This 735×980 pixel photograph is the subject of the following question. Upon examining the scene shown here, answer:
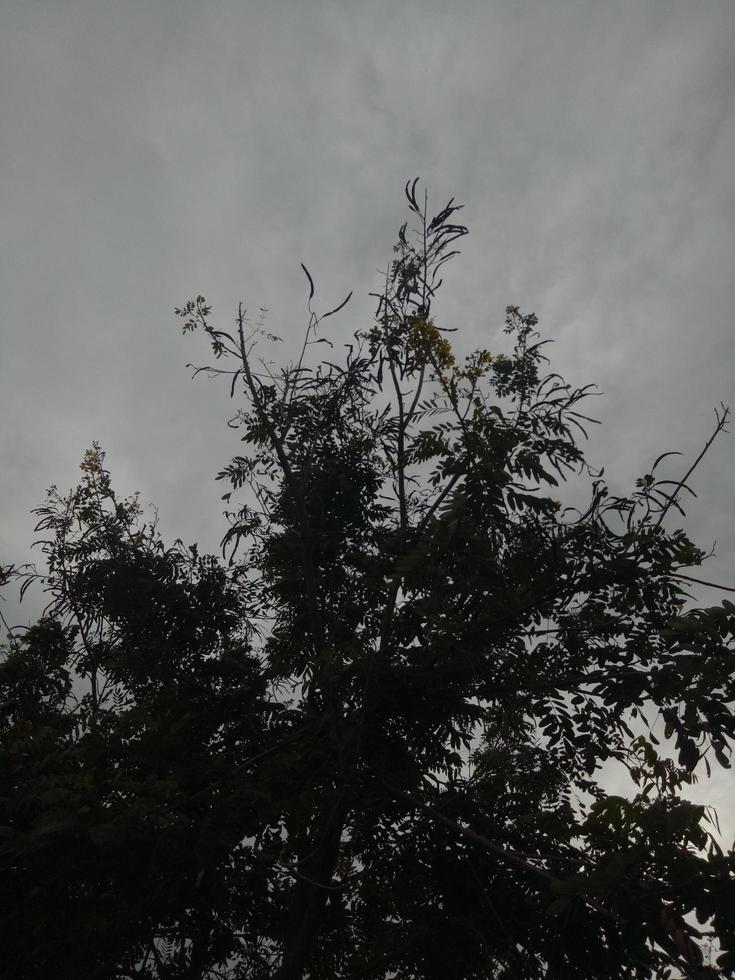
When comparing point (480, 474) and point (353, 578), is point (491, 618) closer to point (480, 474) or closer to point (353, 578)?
point (480, 474)

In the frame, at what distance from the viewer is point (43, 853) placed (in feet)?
13.0

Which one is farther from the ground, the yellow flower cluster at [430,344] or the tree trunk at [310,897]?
the yellow flower cluster at [430,344]

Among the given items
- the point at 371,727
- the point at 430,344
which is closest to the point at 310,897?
the point at 371,727

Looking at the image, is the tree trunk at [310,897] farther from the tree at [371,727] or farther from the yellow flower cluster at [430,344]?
the yellow flower cluster at [430,344]

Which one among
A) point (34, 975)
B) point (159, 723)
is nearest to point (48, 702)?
point (159, 723)

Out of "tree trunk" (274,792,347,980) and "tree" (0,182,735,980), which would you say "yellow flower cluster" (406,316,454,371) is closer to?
"tree" (0,182,735,980)

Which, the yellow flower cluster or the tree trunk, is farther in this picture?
the yellow flower cluster

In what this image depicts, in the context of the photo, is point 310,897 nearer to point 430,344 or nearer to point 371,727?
point 371,727

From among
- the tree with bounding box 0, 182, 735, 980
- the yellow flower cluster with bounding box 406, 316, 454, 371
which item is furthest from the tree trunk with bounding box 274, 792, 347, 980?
the yellow flower cluster with bounding box 406, 316, 454, 371

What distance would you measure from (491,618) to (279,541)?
246 centimetres

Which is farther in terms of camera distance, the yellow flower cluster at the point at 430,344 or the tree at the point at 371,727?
the yellow flower cluster at the point at 430,344

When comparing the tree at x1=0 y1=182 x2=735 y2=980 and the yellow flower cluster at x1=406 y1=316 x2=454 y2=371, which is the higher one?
the yellow flower cluster at x1=406 y1=316 x2=454 y2=371

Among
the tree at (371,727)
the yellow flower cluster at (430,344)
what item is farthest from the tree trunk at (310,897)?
the yellow flower cluster at (430,344)

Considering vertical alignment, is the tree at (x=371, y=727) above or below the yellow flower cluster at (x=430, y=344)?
below
